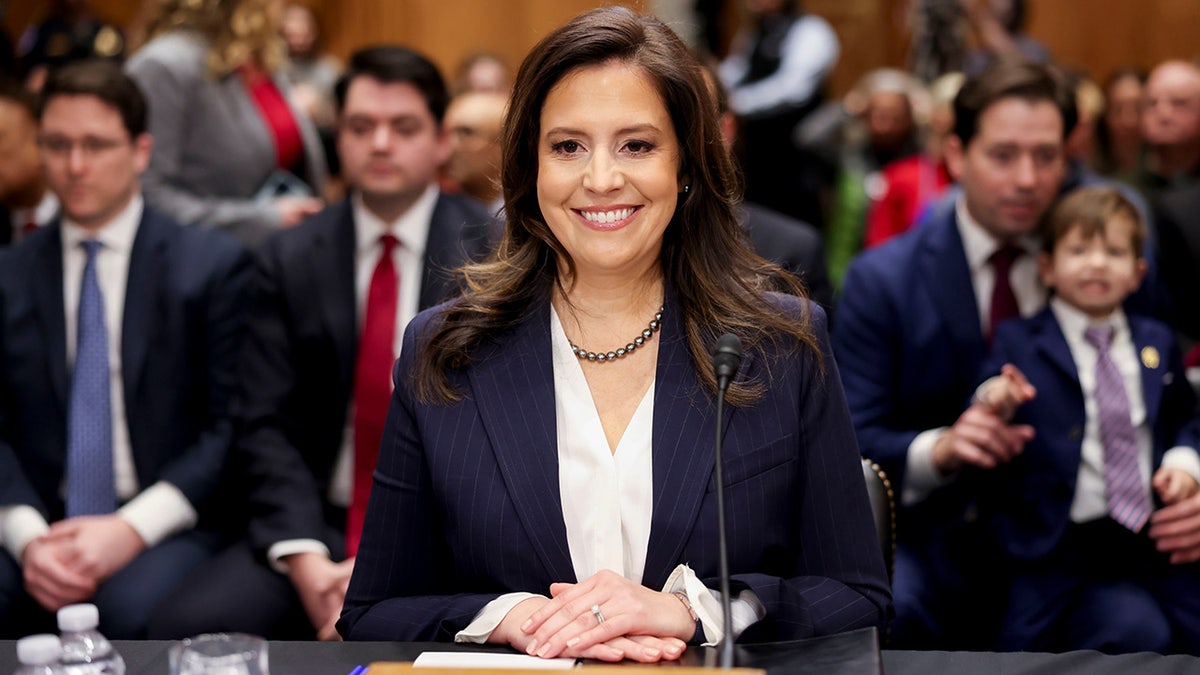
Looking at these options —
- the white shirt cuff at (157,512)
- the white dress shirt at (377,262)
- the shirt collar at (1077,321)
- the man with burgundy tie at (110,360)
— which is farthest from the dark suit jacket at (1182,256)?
the white shirt cuff at (157,512)

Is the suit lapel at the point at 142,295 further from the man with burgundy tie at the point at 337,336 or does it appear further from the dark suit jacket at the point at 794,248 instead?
the dark suit jacket at the point at 794,248

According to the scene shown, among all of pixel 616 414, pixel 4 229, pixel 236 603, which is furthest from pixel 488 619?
pixel 4 229

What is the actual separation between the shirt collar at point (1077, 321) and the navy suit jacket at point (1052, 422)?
2 centimetres

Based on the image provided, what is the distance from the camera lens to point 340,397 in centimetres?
311

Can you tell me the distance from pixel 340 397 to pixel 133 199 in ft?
2.44

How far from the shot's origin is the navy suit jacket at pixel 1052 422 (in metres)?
2.74

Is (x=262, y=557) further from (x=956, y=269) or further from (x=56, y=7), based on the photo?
(x=56, y=7)

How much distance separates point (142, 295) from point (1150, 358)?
7.68ft

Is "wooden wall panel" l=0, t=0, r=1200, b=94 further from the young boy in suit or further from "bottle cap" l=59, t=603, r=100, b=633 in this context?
"bottle cap" l=59, t=603, r=100, b=633

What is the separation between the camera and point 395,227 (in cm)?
318

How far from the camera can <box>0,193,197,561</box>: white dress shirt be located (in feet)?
9.82

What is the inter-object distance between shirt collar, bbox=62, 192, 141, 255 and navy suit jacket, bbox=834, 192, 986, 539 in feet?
5.77

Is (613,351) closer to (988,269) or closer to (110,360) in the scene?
(988,269)

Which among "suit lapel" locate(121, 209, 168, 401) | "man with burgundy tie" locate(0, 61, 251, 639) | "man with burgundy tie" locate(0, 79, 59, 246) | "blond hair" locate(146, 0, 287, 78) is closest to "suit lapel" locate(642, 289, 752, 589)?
"man with burgundy tie" locate(0, 61, 251, 639)
